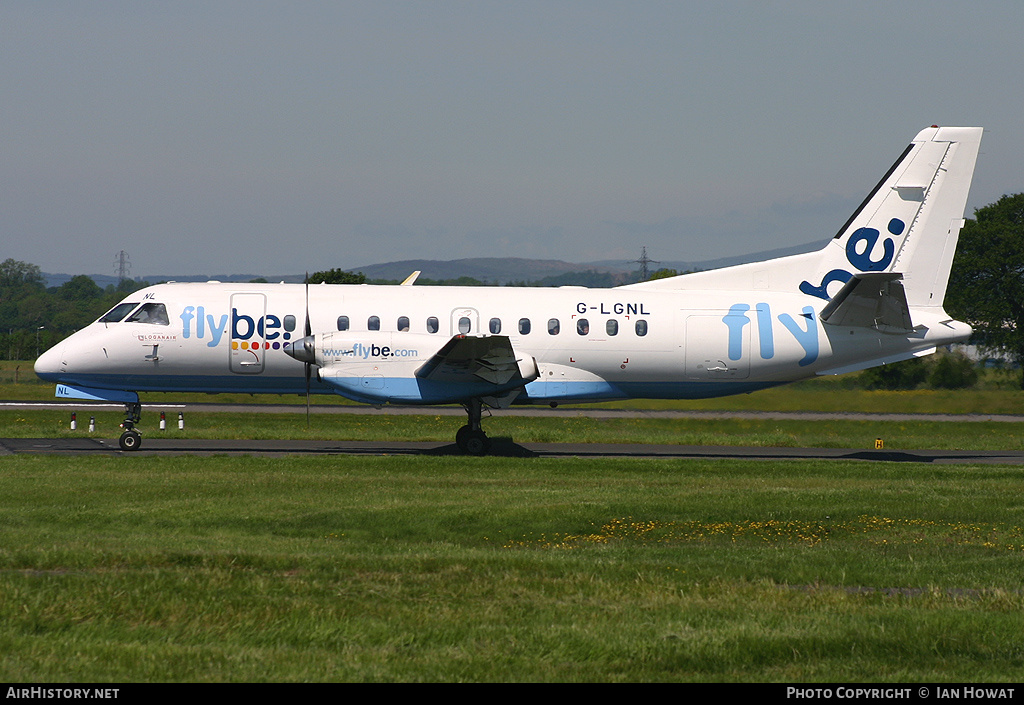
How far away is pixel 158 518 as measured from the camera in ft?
49.8

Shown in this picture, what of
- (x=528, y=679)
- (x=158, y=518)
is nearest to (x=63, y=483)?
(x=158, y=518)

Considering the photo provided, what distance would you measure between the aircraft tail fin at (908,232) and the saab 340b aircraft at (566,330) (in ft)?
0.12

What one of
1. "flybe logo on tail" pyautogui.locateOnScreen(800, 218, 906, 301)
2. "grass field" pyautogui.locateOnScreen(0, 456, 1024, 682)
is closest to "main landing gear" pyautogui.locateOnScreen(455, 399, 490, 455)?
"grass field" pyautogui.locateOnScreen(0, 456, 1024, 682)

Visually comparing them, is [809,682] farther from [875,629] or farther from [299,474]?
[299,474]

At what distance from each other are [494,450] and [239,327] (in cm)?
766

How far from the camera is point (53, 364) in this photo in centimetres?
2502

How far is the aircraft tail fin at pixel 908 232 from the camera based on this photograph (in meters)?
26.7

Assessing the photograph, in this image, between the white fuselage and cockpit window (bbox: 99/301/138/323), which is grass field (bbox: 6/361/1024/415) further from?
cockpit window (bbox: 99/301/138/323)

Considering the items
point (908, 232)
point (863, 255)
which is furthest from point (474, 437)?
point (908, 232)

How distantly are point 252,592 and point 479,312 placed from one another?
1650 centimetres

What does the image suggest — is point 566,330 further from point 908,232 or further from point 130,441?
point 130,441

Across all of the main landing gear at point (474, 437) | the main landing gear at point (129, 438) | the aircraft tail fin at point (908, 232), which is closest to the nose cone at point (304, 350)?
the main landing gear at point (474, 437)

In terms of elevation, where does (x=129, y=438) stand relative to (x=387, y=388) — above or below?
below

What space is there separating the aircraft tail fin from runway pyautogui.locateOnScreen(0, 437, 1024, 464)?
4.73 m
